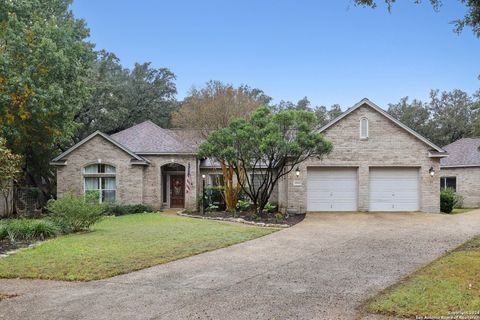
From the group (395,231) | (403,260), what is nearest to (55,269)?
(403,260)

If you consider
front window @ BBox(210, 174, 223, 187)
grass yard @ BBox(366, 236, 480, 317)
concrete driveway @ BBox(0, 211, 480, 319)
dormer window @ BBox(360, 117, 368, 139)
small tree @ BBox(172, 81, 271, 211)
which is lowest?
concrete driveway @ BBox(0, 211, 480, 319)

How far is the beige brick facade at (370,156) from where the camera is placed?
2152 cm

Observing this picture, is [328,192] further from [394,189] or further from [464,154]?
[464,154]

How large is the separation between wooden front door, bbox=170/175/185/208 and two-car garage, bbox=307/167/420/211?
862 centimetres

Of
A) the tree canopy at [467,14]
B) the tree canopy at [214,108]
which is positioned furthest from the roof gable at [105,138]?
the tree canopy at [467,14]

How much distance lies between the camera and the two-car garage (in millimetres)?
21828

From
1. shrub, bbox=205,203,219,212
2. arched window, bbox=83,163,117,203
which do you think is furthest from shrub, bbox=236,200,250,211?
arched window, bbox=83,163,117,203

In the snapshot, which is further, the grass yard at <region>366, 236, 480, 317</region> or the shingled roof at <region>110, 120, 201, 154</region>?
the shingled roof at <region>110, 120, 201, 154</region>

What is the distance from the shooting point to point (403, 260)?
9.55 metres

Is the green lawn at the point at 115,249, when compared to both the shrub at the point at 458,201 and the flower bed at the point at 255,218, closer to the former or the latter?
the flower bed at the point at 255,218

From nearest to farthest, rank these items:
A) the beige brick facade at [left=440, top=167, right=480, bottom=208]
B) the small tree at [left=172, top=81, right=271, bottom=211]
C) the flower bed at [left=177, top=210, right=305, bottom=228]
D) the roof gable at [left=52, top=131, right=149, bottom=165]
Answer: the flower bed at [left=177, top=210, right=305, bottom=228]
the roof gable at [left=52, top=131, right=149, bottom=165]
the beige brick facade at [left=440, top=167, right=480, bottom=208]
the small tree at [left=172, top=81, right=271, bottom=211]

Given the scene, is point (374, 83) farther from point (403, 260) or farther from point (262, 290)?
point (262, 290)

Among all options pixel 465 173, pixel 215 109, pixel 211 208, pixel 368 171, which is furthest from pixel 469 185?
pixel 215 109

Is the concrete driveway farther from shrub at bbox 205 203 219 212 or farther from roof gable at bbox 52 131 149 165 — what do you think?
roof gable at bbox 52 131 149 165
